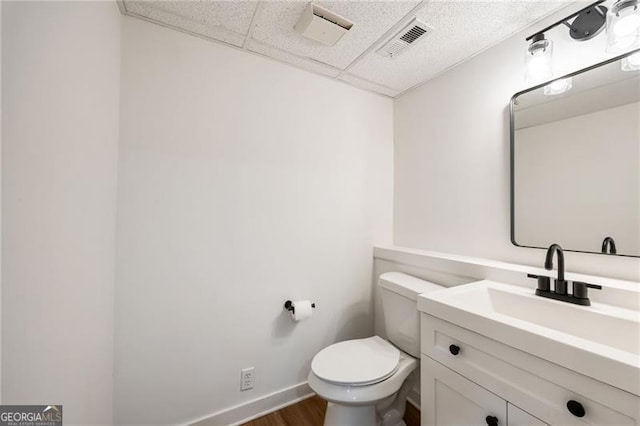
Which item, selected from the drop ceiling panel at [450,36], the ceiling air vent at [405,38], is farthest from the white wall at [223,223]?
the ceiling air vent at [405,38]

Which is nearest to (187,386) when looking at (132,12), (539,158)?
(132,12)

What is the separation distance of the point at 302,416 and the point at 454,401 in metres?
0.99

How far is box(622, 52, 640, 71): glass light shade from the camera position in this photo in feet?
3.12

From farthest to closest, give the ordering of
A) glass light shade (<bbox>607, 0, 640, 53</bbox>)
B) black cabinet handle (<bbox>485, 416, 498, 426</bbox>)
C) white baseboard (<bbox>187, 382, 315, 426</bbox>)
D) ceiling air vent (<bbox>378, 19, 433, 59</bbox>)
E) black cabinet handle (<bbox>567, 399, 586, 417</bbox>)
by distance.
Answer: white baseboard (<bbox>187, 382, 315, 426</bbox>)
ceiling air vent (<bbox>378, 19, 433, 59</bbox>)
glass light shade (<bbox>607, 0, 640, 53</bbox>)
black cabinet handle (<bbox>485, 416, 498, 426</bbox>)
black cabinet handle (<bbox>567, 399, 586, 417</bbox>)

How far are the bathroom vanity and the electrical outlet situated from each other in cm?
95

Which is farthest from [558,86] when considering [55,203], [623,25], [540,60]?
[55,203]

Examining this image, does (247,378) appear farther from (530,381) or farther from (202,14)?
(202,14)

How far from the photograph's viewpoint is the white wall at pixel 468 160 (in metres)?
1.18

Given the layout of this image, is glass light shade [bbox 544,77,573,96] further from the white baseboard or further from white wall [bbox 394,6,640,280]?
A: the white baseboard

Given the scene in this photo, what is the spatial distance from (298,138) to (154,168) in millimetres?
835

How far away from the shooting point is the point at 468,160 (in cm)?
155

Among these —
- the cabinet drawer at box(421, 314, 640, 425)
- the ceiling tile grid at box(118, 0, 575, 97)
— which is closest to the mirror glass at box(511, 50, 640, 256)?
the ceiling tile grid at box(118, 0, 575, 97)

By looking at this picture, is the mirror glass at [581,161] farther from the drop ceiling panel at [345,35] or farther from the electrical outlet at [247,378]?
the electrical outlet at [247,378]

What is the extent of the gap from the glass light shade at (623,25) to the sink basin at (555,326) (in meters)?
1.00
